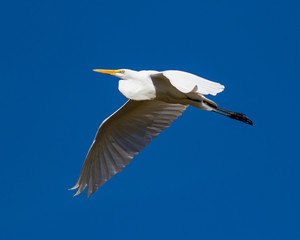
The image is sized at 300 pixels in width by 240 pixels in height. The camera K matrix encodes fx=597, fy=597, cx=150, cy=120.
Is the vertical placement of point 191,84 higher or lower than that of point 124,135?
lower

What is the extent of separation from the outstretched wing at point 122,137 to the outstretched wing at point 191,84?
81.3 inches

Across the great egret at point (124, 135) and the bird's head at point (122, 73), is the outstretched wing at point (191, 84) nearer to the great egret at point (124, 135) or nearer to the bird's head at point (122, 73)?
the bird's head at point (122, 73)

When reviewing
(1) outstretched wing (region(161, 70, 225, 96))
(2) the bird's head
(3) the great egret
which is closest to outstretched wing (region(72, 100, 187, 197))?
(3) the great egret

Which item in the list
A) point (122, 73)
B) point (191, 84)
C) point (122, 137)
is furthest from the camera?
point (122, 137)

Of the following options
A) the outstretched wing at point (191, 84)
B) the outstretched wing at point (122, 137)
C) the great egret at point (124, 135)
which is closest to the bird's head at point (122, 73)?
the great egret at point (124, 135)

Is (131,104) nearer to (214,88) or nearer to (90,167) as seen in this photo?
(90,167)

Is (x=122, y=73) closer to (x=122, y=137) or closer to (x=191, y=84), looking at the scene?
(x=122, y=137)

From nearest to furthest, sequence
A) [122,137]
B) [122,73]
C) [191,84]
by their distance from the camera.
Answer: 1. [191,84]
2. [122,73]
3. [122,137]

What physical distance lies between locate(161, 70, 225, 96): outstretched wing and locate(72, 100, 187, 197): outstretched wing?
2.07m

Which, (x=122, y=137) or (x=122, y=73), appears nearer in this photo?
(x=122, y=73)

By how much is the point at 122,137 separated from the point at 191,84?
277cm

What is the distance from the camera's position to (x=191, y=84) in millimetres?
6262

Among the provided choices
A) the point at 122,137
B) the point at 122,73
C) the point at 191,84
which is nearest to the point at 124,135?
the point at 122,137

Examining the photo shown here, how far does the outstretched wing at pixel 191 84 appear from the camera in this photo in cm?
614
